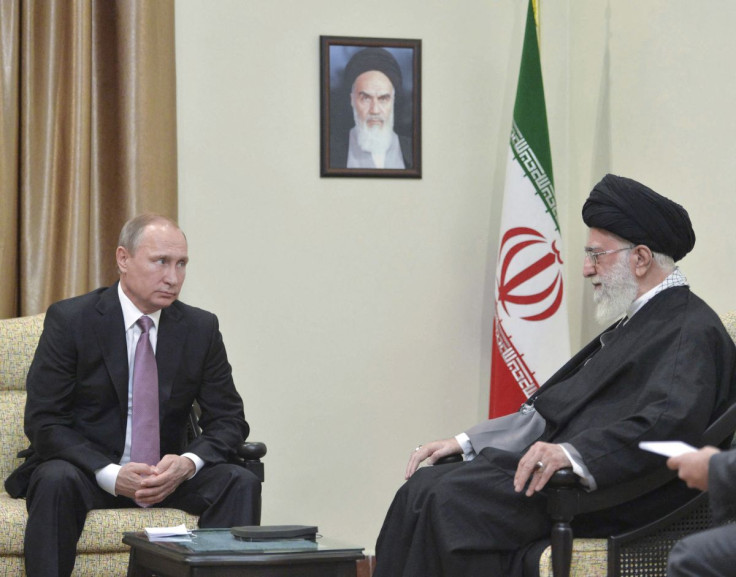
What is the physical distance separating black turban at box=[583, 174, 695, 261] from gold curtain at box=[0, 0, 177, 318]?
2159 mm

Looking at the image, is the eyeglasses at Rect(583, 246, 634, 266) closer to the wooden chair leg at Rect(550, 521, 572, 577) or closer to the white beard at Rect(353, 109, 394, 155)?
the wooden chair leg at Rect(550, 521, 572, 577)

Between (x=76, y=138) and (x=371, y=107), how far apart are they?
1.34 metres

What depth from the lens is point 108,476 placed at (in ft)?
12.0

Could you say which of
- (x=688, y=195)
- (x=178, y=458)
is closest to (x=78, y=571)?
(x=178, y=458)

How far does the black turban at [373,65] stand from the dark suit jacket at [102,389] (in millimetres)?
1616

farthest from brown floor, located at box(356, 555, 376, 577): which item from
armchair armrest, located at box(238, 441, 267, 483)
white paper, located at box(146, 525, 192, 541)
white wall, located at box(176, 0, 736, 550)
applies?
white paper, located at box(146, 525, 192, 541)

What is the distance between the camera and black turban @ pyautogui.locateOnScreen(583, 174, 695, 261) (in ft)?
10.7

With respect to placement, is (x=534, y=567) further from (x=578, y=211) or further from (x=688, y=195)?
(x=578, y=211)

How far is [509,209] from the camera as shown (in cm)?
489

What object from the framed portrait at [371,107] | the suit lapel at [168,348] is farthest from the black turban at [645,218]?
the framed portrait at [371,107]

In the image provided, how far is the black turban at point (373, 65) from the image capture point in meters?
5.11

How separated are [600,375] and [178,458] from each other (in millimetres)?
1424

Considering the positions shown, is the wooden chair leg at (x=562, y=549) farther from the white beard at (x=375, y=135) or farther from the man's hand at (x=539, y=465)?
the white beard at (x=375, y=135)

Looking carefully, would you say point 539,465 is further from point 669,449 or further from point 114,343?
point 114,343
